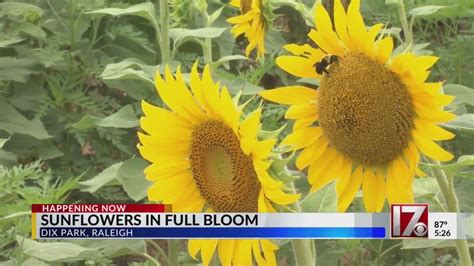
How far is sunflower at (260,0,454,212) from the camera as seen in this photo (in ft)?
1.67

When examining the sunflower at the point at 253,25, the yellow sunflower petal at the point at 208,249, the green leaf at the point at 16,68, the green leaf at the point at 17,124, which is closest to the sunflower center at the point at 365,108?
the yellow sunflower petal at the point at 208,249

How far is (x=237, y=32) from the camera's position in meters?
0.78

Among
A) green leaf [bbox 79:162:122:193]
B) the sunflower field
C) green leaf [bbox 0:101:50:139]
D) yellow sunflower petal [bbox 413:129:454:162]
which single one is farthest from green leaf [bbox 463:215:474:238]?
green leaf [bbox 0:101:50:139]

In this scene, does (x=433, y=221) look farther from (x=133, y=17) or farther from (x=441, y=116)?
(x=133, y=17)

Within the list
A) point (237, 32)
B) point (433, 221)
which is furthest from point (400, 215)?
point (237, 32)

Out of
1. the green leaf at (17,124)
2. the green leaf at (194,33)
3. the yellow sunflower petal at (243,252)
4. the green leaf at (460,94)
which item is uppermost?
the green leaf at (17,124)

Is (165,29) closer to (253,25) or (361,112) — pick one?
(253,25)

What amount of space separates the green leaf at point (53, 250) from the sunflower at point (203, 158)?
143mm

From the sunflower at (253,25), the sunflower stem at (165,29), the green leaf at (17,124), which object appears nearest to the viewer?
the sunflower at (253,25)

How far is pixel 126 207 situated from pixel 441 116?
287 mm

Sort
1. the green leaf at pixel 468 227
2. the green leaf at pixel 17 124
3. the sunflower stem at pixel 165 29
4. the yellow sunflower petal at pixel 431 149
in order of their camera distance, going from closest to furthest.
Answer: the yellow sunflower petal at pixel 431 149, the green leaf at pixel 468 227, the sunflower stem at pixel 165 29, the green leaf at pixel 17 124
